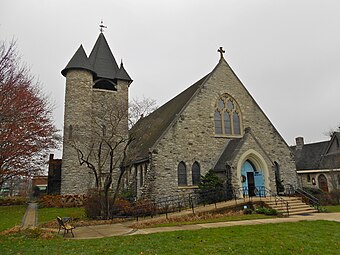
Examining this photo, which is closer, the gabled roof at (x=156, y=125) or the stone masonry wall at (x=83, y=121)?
the gabled roof at (x=156, y=125)

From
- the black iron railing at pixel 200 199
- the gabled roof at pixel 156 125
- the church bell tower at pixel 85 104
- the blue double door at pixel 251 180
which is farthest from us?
the church bell tower at pixel 85 104

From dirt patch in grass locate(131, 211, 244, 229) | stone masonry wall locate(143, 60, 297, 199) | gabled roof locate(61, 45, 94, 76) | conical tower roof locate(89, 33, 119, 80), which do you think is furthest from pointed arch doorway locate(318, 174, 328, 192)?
gabled roof locate(61, 45, 94, 76)

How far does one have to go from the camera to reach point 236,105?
25812mm

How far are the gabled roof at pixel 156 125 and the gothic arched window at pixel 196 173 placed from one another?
366 cm

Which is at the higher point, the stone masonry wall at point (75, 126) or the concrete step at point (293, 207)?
the stone masonry wall at point (75, 126)

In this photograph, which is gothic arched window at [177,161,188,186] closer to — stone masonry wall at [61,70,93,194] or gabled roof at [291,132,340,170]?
stone masonry wall at [61,70,93,194]

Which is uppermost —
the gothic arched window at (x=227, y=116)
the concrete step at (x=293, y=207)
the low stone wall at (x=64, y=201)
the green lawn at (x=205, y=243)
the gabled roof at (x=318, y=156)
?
the gothic arched window at (x=227, y=116)

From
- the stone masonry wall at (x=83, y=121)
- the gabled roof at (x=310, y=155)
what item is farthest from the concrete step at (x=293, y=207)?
the gabled roof at (x=310, y=155)

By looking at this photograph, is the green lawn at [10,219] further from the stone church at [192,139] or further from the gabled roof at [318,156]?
the gabled roof at [318,156]

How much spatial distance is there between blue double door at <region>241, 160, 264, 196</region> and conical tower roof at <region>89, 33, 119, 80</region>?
1679 centimetres

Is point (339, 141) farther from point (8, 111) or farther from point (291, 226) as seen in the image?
point (8, 111)

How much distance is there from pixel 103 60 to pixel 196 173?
1752 centimetres

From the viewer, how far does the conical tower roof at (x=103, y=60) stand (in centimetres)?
3101

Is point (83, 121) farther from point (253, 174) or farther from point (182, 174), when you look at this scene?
point (253, 174)
